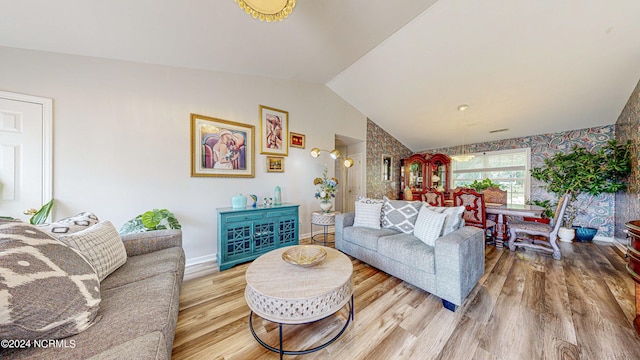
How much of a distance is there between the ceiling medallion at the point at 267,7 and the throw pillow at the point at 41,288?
1.69 meters

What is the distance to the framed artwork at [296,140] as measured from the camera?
339 cm

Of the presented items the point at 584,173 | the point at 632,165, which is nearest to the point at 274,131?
the point at 632,165

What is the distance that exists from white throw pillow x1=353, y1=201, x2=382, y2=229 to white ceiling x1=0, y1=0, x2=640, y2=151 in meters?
2.13

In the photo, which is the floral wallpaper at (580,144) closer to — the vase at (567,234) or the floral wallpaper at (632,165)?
the floral wallpaper at (632,165)

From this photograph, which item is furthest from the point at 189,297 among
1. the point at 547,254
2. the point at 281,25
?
the point at 547,254

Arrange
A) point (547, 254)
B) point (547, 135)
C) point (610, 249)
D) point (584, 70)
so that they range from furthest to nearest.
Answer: point (547, 135) → point (610, 249) → point (547, 254) → point (584, 70)

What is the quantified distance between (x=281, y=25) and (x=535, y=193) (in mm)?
5689

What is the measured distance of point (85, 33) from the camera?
1.75 metres

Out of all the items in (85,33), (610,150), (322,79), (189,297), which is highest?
(322,79)

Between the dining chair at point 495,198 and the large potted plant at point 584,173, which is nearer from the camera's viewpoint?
the large potted plant at point 584,173

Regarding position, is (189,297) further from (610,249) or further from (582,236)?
(582,236)

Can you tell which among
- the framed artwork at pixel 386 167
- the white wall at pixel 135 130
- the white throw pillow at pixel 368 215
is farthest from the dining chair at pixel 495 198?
the white wall at pixel 135 130

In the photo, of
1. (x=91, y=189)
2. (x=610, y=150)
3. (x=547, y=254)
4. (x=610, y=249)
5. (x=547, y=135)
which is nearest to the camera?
(x=91, y=189)

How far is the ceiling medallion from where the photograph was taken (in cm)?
135
